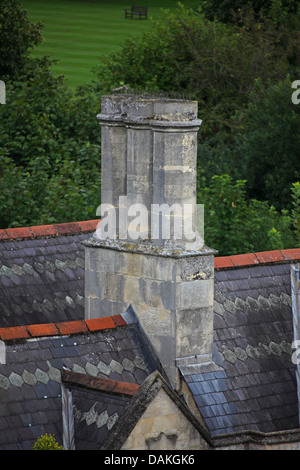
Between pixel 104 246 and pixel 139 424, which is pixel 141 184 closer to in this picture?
pixel 104 246

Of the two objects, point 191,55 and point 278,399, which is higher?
point 191,55

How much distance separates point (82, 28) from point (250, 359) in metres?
48.7

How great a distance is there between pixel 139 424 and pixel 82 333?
3.47m

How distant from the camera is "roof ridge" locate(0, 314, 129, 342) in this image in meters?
15.5

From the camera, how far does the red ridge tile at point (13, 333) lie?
15391mm

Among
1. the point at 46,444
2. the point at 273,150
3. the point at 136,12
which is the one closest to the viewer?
the point at 46,444

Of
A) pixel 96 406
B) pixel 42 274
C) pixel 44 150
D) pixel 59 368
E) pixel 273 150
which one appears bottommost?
pixel 96 406

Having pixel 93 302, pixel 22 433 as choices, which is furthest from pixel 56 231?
pixel 22 433

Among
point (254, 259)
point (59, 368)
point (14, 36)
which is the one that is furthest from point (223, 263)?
point (14, 36)

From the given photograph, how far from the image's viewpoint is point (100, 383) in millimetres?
14328

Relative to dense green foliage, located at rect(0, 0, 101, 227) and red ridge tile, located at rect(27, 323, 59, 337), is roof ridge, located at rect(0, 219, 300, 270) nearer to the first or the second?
red ridge tile, located at rect(27, 323, 59, 337)

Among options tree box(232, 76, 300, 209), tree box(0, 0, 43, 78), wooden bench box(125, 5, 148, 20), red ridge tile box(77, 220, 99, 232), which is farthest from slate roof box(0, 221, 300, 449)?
wooden bench box(125, 5, 148, 20)

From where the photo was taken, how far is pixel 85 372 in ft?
51.0

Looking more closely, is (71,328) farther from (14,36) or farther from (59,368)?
(14,36)
